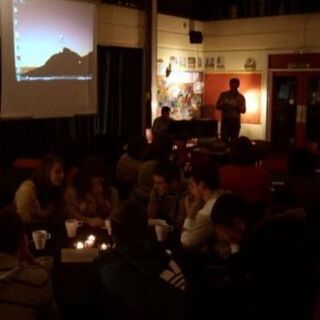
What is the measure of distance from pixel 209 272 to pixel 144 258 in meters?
0.57

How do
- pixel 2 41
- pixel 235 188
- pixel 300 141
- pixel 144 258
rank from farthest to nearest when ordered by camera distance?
pixel 300 141 → pixel 2 41 → pixel 235 188 → pixel 144 258

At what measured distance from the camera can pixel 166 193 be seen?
13.7 ft

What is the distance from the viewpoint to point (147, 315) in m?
2.53

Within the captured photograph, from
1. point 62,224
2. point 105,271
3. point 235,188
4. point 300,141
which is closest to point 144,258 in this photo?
point 105,271

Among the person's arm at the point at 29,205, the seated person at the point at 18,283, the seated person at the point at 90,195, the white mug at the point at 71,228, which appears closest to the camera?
the seated person at the point at 18,283

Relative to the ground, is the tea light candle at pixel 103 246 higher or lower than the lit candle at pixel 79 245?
lower

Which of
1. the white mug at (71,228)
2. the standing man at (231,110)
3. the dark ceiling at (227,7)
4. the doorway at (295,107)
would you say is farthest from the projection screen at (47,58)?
the white mug at (71,228)

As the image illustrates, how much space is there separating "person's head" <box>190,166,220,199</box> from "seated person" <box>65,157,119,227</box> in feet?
→ 2.63

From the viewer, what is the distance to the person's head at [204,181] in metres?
3.65

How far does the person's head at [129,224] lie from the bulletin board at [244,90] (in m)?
8.99

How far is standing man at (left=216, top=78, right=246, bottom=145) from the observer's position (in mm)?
10359

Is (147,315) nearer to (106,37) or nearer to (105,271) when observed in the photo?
(105,271)

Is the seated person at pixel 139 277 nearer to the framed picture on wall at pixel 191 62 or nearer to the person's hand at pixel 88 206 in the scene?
the person's hand at pixel 88 206

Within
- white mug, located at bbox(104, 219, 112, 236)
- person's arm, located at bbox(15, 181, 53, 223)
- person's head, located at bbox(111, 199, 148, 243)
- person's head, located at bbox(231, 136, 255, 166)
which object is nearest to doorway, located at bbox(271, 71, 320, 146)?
person's head, located at bbox(231, 136, 255, 166)
